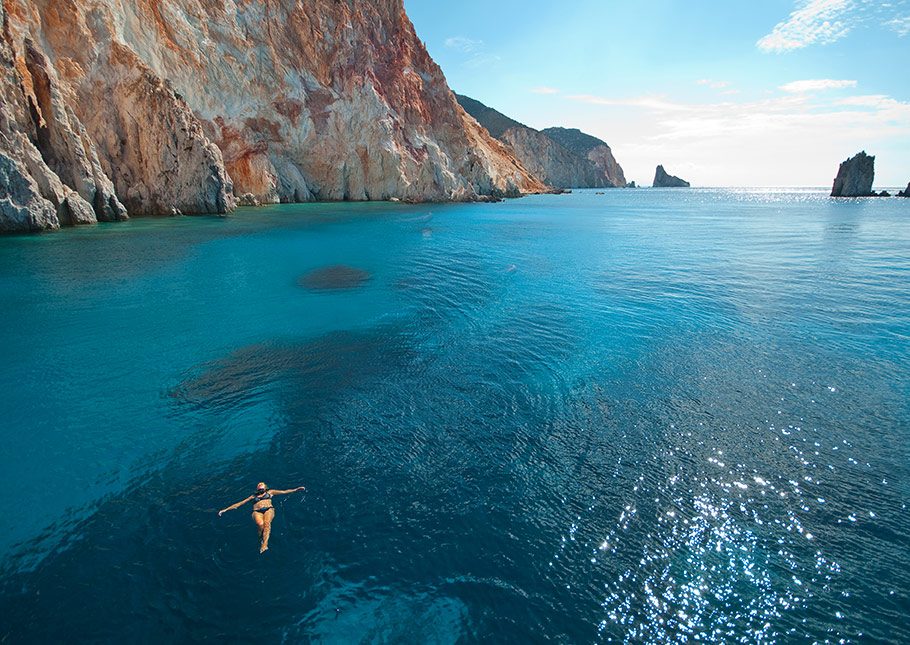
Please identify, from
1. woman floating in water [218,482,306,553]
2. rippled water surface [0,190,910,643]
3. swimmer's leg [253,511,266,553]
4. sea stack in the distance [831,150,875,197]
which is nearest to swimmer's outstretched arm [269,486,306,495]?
woman floating in water [218,482,306,553]

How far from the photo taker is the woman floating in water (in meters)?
6.59

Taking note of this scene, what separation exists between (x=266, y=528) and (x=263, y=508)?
16.7 inches

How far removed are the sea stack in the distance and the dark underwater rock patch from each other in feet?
532

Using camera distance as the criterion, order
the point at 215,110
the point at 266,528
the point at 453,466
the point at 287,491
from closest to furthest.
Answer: the point at 266,528
the point at 287,491
the point at 453,466
the point at 215,110

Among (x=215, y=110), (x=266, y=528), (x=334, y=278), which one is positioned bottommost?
(x=266, y=528)

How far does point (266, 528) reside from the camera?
668 centimetres

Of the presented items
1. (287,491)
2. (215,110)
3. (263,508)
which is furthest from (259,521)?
(215,110)

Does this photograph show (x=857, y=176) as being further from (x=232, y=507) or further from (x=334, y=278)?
(x=232, y=507)

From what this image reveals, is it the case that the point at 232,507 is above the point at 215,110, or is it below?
below

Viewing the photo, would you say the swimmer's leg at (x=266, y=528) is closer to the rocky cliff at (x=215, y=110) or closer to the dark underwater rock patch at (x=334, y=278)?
the dark underwater rock patch at (x=334, y=278)

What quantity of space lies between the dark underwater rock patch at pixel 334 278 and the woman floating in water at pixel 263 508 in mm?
13749

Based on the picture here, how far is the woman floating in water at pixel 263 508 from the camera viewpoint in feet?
21.6

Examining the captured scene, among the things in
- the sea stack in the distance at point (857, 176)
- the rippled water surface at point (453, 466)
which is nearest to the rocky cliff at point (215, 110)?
the rippled water surface at point (453, 466)

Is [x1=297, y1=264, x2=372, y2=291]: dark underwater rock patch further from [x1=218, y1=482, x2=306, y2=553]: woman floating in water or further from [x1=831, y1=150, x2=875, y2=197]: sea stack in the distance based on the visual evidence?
[x1=831, y1=150, x2=875, y2=197]: sea stack in the distance
